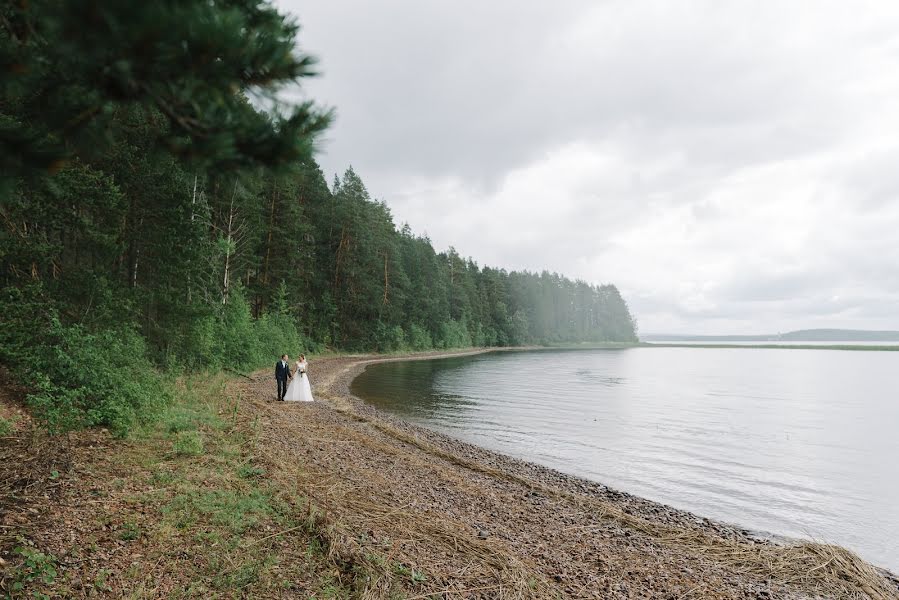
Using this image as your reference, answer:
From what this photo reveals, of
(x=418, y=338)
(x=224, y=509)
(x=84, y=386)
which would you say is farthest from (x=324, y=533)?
(x=418, y=338)

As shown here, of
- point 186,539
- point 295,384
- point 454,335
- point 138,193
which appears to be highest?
point 138,193

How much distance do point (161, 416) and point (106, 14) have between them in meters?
9.13

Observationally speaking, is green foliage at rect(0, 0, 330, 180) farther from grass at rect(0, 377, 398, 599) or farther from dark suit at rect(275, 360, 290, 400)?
dark suit at rect(275, 360, 290, 400)

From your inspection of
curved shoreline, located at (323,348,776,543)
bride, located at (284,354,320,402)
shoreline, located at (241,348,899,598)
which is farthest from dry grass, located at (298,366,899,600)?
bride, located at (284,354,320,402)

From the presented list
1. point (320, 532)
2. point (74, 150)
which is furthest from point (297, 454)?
point (74, 150)

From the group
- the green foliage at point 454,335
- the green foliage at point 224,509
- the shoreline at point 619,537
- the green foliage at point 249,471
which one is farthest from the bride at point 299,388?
the green foliage at point 454,335

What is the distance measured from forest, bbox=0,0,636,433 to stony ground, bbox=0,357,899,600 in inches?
55.9

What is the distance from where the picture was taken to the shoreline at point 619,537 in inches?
240

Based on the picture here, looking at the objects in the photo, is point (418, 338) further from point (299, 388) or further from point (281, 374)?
point (281, 374)

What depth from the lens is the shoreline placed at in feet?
20.0

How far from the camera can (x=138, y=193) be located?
13820 millimetres

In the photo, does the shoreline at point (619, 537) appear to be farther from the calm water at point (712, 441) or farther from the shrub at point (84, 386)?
the shrub at point (84, 386)

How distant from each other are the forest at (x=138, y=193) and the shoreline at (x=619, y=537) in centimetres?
453

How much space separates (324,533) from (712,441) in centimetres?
1686
